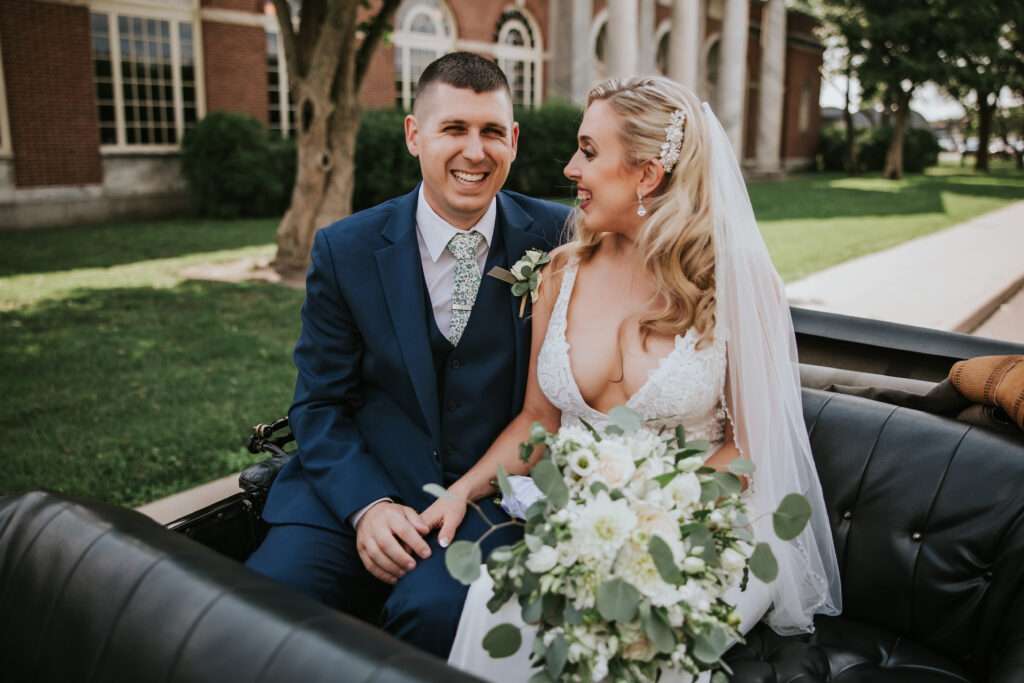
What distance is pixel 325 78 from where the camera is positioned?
380 inches

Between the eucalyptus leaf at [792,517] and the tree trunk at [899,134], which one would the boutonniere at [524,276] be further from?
the tree trunk at [899,134]

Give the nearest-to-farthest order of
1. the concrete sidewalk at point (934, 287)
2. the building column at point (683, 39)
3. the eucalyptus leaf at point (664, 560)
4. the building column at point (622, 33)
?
the eucalyptus leaf at point (664, 560)
the concrete sidewalk at point (934, 287)
the building column at point (622, 33)
the building column at point (683, 39)

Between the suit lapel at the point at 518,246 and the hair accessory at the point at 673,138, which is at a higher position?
the hair accessory at the point at 673,138

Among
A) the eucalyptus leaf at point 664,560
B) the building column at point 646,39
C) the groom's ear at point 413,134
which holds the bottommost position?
the eucalyptus leaf at point 664,560

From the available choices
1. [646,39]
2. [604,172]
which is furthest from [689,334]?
[646,39]

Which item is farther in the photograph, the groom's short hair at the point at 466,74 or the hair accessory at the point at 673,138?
the groom's short hair at the point at 466,74

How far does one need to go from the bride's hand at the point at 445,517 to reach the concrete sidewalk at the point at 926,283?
5599mm

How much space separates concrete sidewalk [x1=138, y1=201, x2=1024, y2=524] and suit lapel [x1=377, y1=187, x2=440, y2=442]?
500 centimetres

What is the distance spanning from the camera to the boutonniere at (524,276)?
9.57 feet

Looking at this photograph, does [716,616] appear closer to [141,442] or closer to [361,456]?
[361,456]

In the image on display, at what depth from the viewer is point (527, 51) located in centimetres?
2553

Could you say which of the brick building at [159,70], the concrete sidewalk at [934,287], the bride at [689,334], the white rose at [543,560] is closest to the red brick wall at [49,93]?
the brick building at [159,70]

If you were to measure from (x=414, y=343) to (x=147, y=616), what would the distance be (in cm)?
143

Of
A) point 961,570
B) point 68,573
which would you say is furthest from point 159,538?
point 961,570
